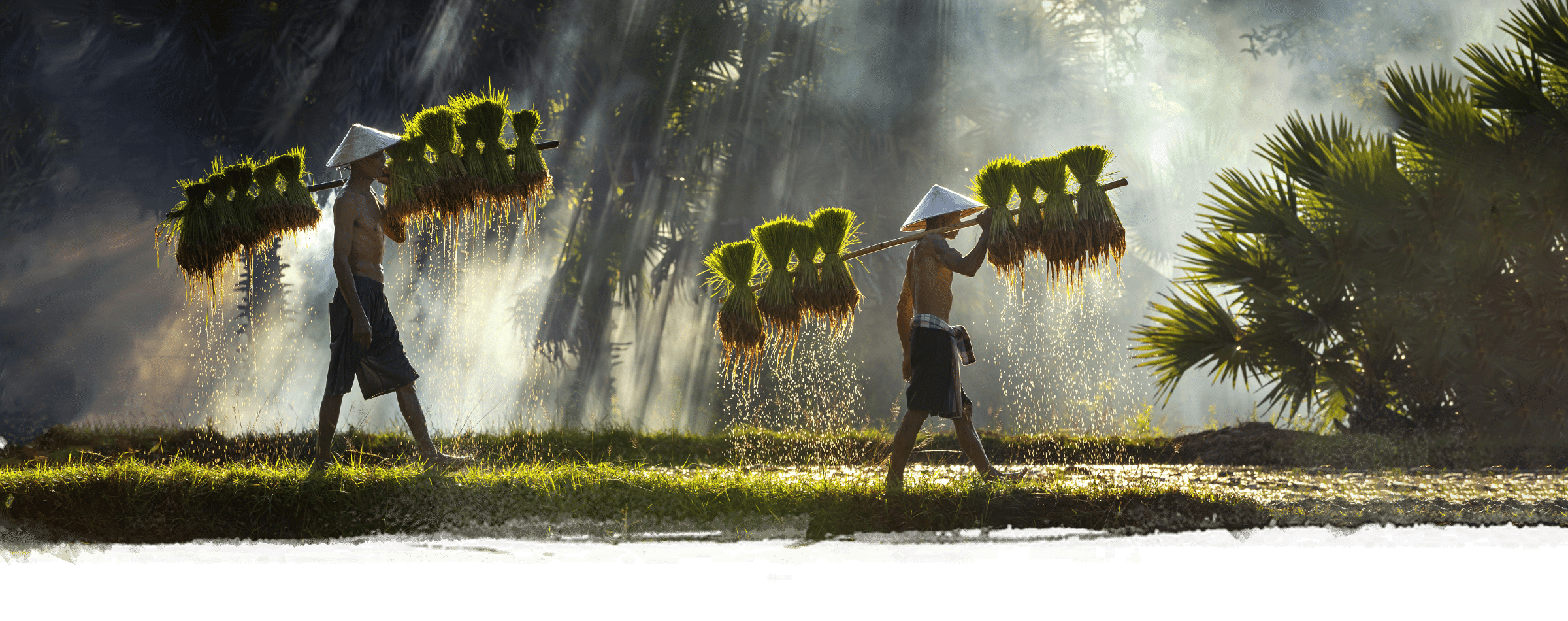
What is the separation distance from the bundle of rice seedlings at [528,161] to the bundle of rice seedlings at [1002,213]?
8.35 feet

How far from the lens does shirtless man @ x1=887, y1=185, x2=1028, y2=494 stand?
473 centimetres

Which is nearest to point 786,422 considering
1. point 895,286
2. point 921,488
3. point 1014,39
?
point 895,286

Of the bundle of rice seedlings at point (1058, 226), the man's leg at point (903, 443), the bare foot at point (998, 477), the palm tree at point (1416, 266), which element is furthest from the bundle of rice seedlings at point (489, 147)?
the palm tree at point (1416, 266)

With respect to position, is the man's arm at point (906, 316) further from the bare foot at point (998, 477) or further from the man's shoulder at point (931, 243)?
the bare foot at point (998, 477)

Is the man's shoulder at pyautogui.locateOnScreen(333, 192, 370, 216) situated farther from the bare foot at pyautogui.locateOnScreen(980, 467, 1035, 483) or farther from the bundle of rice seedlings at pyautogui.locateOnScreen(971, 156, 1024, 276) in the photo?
the bare foot at pyautogui.locateOnScreen(980, 467, 1035, 483)

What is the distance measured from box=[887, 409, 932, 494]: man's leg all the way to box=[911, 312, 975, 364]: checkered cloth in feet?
1.25

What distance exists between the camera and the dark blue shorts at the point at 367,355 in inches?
202

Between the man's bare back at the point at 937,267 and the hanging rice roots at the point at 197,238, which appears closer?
the man's bare back at the point at 937,267

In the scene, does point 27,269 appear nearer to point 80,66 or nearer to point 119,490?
point 80,66

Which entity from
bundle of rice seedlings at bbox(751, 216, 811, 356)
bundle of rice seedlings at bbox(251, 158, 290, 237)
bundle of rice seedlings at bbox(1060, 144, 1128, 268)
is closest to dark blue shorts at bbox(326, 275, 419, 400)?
bundle of rice seedlings at bbox(251, 158, 290, 237)

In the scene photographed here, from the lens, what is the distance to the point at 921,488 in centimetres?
Result: 444

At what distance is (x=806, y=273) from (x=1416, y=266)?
5304 millimetres

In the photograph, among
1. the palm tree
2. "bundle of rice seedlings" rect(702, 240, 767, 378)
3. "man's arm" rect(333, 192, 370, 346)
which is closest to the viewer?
"man's arm" rect(333, 192, 370, 346)

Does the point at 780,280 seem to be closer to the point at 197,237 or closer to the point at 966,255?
the point at 966,255
